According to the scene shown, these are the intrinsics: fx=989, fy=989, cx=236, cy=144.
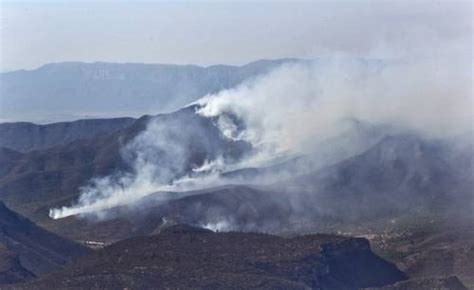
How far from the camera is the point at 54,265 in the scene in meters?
154

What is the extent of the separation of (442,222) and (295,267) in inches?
2223

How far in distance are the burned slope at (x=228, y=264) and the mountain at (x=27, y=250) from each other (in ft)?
38.0

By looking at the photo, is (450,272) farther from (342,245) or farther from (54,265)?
(54,265)

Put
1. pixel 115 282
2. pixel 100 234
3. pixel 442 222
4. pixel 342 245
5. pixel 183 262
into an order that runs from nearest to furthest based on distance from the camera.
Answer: pixel 115 282 → pixel 183 262 → pixel 342 245 → pixel 442 222 → pixel 100 234

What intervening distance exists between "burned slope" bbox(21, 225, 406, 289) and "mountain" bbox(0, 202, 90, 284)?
11597 millimetres

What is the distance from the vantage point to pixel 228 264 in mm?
123688

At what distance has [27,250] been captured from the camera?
158875mm

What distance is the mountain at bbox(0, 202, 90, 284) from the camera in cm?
13675

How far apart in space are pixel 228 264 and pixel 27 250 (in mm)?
48007

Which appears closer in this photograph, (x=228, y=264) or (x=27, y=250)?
(x=228, y=264)

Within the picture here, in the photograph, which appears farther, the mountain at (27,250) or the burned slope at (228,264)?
the mountain at (27,250)

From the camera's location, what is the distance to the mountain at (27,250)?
137 metres

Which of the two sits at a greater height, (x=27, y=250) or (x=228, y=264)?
(x=228, y=264)

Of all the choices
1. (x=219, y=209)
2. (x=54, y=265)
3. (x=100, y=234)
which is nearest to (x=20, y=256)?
(x=54, y=265)
